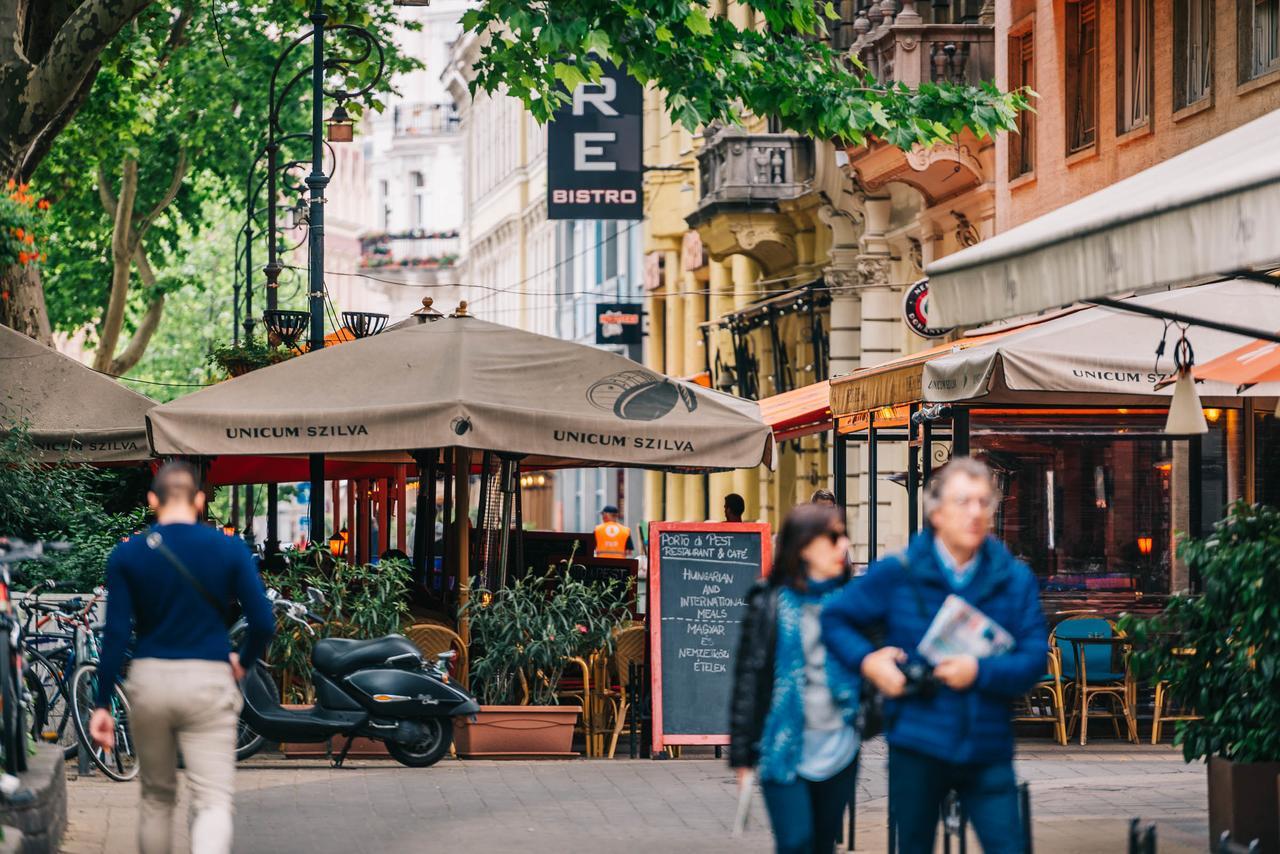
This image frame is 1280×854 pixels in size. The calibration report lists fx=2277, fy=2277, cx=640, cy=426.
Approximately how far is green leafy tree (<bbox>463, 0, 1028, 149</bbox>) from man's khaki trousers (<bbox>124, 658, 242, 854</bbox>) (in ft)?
25.8

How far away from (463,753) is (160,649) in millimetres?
6702

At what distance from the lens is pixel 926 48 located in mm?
26281

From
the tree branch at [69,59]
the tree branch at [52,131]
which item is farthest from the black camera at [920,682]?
the tree branch at [52,131]

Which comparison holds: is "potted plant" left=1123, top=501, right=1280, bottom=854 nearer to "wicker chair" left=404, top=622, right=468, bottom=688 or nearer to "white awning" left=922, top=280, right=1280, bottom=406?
"white awning" left=922, top=280, right=1280, bottom=406

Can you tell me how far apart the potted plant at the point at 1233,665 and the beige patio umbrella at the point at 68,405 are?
39.8ft

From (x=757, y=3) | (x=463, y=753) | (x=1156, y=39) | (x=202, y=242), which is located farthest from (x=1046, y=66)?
(x=202, y=242)

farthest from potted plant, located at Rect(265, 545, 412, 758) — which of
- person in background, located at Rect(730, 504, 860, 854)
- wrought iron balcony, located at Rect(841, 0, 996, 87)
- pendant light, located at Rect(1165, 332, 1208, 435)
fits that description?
wrought iron balcony, located at Rect(841, 0, 996, 87)

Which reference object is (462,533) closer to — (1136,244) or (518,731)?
(518,731)

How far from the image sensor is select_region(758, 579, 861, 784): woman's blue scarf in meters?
7.17

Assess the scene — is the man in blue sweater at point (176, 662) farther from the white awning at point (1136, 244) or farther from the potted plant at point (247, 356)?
the potted plant at point (247, 356)

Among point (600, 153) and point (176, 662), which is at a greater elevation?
point (600, 153)

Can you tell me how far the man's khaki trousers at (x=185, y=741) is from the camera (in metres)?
8.16

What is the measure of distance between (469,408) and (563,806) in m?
3.27

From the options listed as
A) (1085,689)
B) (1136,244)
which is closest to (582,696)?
(1085,689)
